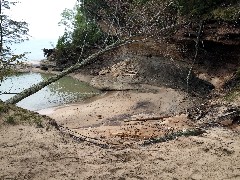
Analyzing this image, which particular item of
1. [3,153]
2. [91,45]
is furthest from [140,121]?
[91,45]

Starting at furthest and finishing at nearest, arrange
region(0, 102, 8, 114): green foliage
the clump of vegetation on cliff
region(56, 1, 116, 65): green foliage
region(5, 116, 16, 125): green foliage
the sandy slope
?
region(56, 1, 116, 65): green foliage, the clump of vegetation on cliff, region(0, 102, 8, 114): green foliage, region(5, 116, 16, 125): green foliage, the sandy slope

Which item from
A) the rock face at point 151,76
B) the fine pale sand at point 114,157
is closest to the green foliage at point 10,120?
the fine pale sand at point 114,157

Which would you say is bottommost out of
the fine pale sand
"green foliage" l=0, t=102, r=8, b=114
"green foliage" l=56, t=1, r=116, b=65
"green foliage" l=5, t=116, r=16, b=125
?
the fine pale sand

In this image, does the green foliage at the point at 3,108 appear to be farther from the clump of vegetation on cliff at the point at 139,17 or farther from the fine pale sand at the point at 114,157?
the clump of vegetation on cliff at the point at 139,17

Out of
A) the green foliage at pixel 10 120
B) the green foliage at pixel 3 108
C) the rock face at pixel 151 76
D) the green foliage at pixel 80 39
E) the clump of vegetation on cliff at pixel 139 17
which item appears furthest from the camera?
the green foliage at pixel 80 39

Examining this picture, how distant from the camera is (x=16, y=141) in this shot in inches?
206

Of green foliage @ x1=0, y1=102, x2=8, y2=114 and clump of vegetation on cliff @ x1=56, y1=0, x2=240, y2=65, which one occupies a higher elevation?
clump of vegetation on cliff @ x1=56, y1=0, x2=240, y2=65

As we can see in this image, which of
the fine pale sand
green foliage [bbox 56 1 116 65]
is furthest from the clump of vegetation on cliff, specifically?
the fine pale sand

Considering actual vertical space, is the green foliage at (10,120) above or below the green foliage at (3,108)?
below

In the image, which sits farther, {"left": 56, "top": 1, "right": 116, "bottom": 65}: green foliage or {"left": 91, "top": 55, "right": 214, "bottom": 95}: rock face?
{"left": 56, "top": 1, "right": 116, "bottom": 65}: green foliage

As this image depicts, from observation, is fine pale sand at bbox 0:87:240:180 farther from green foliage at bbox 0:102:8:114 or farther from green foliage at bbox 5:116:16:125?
green foliage at bbox 0:102:8:114

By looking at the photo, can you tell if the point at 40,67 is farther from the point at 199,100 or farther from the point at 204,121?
the point at 204,121

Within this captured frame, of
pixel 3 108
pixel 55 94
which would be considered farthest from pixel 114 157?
pixel 55 94

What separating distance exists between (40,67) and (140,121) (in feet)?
67.5
